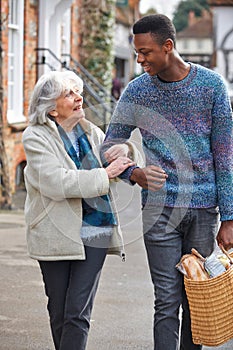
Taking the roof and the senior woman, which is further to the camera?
A: the roof

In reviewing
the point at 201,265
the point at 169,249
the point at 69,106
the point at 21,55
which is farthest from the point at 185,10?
the point at 201,265

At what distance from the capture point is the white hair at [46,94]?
414cm

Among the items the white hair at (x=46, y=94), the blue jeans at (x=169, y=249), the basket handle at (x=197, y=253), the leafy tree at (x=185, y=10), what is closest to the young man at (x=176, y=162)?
the blue jeans at (x=169, y=249)

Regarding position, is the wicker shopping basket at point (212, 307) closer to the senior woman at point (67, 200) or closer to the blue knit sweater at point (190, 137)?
the blue knit sweater at point (190, 137)

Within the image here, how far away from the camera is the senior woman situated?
4094mm

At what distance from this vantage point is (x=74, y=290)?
4.18 m

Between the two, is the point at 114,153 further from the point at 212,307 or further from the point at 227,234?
the point at 212,307

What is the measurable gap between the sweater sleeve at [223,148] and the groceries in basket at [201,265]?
0.21 meters

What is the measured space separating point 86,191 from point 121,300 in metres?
2.58

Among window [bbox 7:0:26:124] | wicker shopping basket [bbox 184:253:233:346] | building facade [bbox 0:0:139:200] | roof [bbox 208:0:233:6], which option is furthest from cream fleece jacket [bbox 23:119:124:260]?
roof [bbox 208:0:233:6]

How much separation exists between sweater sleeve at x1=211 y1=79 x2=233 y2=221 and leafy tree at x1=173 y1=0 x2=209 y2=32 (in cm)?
7219

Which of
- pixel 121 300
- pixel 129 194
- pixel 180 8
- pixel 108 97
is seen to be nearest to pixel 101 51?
pixel 108 97

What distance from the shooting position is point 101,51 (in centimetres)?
1816

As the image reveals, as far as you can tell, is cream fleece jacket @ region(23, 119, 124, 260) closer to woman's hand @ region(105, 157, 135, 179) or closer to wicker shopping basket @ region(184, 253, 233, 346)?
woman's hand @ region(105, 157, 135, 179)
